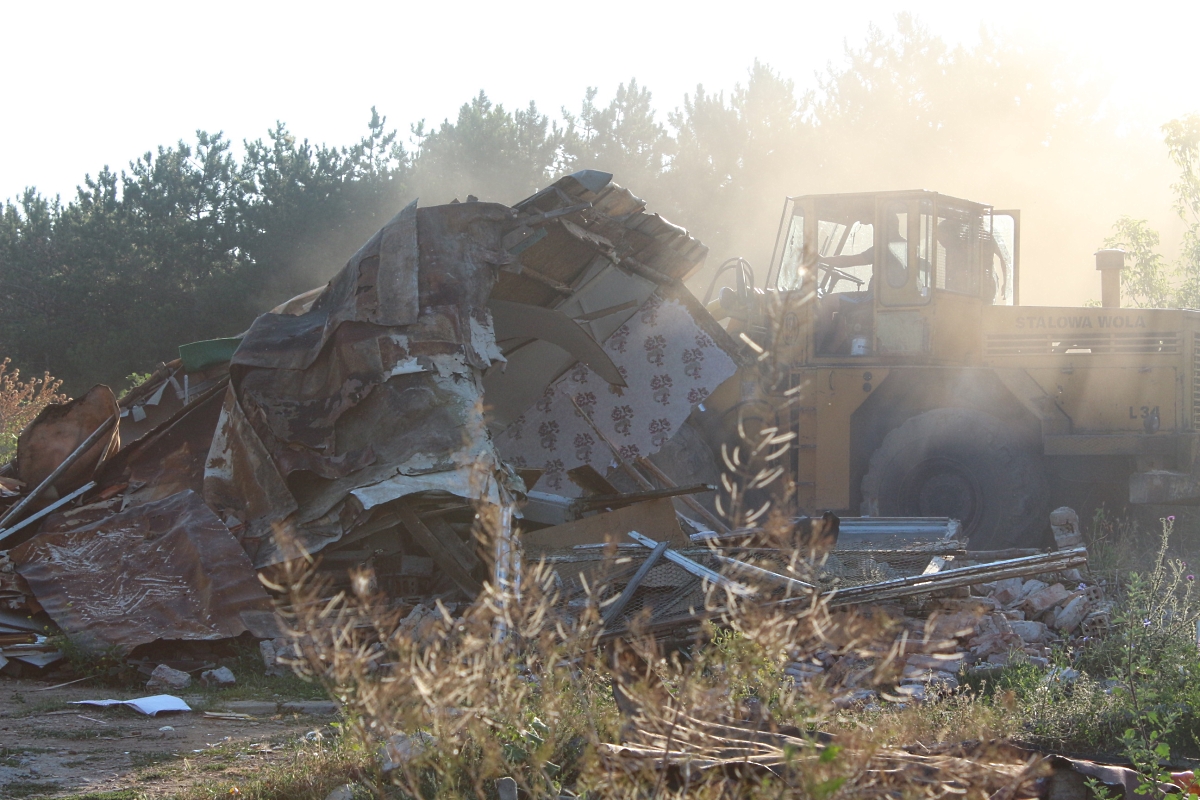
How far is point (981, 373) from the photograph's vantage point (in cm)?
1019

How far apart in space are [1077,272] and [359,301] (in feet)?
95.5

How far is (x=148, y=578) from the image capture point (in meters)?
6.18

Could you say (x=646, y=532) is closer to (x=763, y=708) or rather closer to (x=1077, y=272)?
(x=763, y=708)

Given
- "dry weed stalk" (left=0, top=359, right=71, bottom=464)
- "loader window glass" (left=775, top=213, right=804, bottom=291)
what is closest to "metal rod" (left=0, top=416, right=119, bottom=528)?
"dry weed stalk" (left=0, top=359, right=71, bottom=464)

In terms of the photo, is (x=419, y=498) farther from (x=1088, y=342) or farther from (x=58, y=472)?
(x=1088, y=342)

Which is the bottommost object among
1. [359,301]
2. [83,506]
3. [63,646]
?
→ [63,646]

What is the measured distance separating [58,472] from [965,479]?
7.36 metres

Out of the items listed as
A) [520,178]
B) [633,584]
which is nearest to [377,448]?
[633,584]

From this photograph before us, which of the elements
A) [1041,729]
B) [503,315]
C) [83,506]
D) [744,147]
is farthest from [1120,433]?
[744,147]

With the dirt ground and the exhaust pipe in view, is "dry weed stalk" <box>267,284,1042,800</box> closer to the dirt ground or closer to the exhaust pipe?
the dirt ground

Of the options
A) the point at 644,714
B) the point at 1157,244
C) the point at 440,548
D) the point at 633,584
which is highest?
the point at 1157,244

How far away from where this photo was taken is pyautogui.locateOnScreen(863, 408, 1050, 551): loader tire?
9.82m

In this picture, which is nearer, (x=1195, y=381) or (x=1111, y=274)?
A: (x=1195, y=381)

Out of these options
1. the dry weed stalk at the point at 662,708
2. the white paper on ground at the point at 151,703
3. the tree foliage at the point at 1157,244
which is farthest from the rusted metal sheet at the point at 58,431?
the tree foliage at the point at 1157,244
